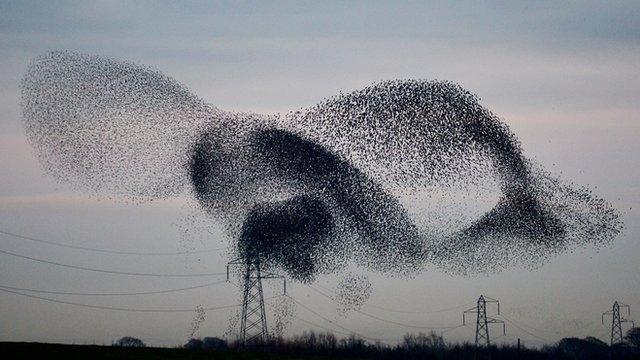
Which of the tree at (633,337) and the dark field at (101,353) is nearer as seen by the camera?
the dark field at (101,353)

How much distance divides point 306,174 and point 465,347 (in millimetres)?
57330

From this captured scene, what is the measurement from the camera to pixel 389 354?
344ft

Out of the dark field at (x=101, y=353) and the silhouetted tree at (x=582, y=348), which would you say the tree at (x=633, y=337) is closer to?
the silhouetted tree at (x=582, y=348)

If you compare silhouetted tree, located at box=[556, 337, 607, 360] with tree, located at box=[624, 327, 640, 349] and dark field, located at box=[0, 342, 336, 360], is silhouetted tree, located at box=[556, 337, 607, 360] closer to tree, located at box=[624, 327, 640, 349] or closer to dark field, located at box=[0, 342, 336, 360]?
tree, located at box=[624, 327, 640, 349]

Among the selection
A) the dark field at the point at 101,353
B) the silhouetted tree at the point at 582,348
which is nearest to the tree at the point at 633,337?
the silhouetted tree at the point at 582,348

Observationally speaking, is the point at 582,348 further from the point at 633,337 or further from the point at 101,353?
the point at 101,353

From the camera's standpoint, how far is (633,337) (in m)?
153

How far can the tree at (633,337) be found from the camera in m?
149

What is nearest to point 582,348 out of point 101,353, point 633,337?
point 633,337

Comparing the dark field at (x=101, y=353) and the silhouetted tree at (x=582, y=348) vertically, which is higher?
the silhouetted tree at (x=582, y=348)

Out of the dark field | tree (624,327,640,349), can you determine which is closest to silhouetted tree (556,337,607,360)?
tree (624,327,640,349)

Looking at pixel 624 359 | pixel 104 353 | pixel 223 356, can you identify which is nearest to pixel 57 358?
pixel 104 353

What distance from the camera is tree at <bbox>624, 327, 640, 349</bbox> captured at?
5864 inches

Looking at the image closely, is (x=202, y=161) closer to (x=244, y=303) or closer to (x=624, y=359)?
(x=244, y=303)
